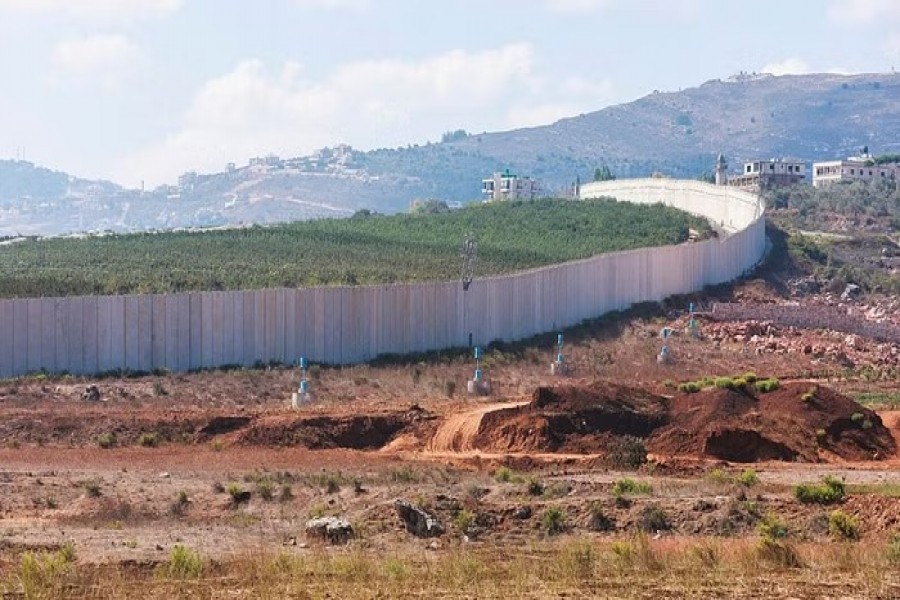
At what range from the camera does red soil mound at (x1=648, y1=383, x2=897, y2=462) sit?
105 feet

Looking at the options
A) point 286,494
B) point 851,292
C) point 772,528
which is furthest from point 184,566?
point 851,292

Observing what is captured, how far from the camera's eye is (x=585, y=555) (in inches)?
765

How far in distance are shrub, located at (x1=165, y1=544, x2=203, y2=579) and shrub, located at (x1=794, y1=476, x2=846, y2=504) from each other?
28.9ft

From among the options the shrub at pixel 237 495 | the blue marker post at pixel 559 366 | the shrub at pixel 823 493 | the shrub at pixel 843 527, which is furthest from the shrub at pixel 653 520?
the blue marker post at pixel 559 366

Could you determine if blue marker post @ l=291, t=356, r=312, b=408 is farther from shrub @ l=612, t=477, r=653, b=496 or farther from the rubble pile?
the rubble pile

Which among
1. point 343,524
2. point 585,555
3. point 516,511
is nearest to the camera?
point 585,555

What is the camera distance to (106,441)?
31.4m

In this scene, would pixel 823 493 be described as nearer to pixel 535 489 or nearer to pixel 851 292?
pixel 535 489

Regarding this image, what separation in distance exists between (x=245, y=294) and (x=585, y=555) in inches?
910

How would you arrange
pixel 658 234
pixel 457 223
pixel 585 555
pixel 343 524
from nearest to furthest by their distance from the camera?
pixel 585 555 < pixel 343 524 < pixel 658 234 < pixel 457 223

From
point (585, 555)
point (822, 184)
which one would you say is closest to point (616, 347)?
point (585, 555)

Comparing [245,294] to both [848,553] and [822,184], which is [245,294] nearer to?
[848,553]

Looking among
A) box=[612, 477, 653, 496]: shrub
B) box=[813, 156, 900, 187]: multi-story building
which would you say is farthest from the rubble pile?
box=[813, 156, 900, 187]: multi-story building

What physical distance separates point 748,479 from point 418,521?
6779mm
